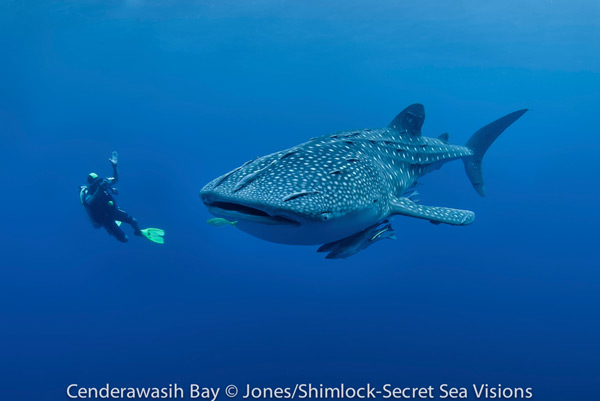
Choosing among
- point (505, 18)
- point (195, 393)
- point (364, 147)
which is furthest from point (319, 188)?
point (505, 18)

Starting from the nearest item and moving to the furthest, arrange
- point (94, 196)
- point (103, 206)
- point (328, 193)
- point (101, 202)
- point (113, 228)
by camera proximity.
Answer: point (328, 193) < point (94, 196) < point (101, 202) < point (103, 206) < point (113, 228)

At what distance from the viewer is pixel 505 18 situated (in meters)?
24.8

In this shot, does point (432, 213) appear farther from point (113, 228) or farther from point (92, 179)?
point (113, 228)

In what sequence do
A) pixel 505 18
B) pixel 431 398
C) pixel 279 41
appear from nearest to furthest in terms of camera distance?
1. pixel 431 398
2. pixel 505 18
3. pixel 279 41

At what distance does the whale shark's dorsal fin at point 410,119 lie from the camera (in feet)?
21.1

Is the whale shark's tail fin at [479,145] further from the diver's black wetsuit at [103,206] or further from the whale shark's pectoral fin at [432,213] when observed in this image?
the diver's black wetsuit at [103,206]

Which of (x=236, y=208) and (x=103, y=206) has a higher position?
(x=103, y=206)

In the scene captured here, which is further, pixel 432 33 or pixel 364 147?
pixel 432 33

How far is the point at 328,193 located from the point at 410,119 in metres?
3.92

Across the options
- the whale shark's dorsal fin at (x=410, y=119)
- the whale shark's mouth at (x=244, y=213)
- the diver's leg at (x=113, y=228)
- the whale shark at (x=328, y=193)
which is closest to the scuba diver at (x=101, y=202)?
the diver's leg at (x=113, y=228)

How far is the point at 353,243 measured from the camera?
430 cm

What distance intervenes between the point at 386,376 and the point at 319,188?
9820 mm

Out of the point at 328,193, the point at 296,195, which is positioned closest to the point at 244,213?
the point at 296,195
